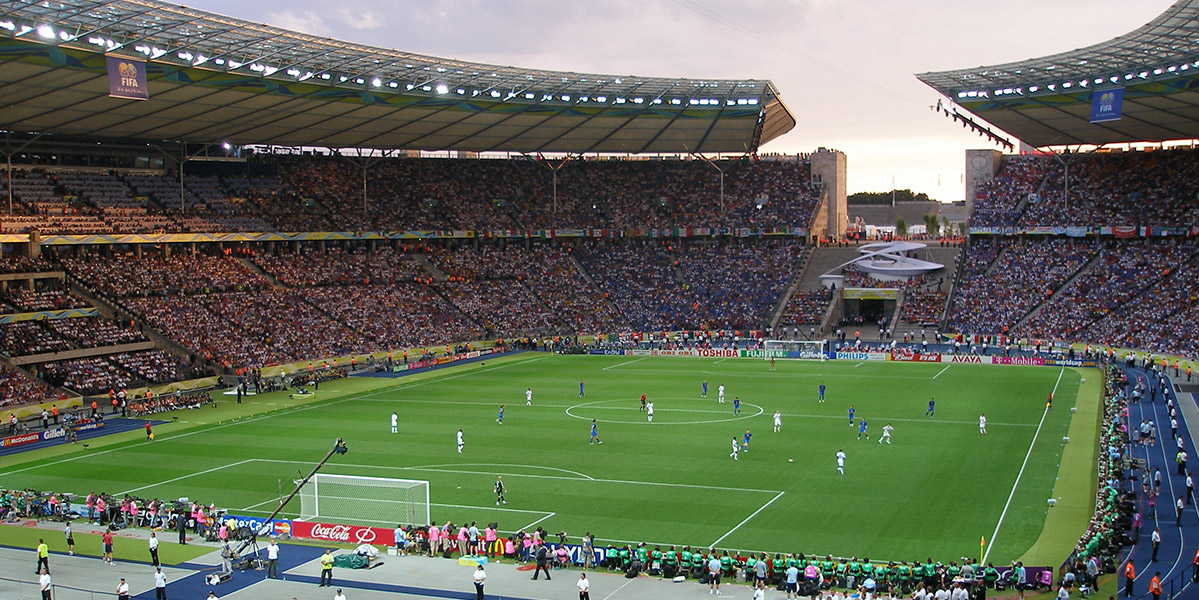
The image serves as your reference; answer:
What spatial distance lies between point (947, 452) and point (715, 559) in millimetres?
18839

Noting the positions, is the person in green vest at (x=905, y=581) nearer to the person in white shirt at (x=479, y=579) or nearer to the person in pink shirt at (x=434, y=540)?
the person in white shirt at (x=479, y=579)

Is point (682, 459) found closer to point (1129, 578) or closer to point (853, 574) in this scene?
point (853, 574)

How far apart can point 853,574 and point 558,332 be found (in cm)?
5986

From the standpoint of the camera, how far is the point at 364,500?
33969 mm

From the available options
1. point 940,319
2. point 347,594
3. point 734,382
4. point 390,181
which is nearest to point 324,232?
point 390,181

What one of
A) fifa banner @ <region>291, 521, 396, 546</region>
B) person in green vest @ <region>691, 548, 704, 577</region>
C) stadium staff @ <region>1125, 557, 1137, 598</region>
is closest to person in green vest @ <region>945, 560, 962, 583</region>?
stadium staff @ <region>1125, 557, 1137, 598</region>

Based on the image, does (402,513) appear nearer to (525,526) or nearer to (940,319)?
(525,526)

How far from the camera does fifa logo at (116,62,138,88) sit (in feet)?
165

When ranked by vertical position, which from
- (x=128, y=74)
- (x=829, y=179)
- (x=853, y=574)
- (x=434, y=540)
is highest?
(x=128, y=74)

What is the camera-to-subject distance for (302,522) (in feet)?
106

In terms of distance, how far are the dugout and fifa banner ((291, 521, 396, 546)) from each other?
60.5 m

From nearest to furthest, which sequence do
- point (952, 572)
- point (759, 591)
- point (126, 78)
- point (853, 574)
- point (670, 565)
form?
point (759, 591)
point (952, 572)
point (853, 574)
point (670, 565)
point (126, 78)

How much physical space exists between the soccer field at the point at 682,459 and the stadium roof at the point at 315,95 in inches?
725

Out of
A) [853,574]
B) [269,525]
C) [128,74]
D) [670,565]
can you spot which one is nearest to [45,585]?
[269,525]
